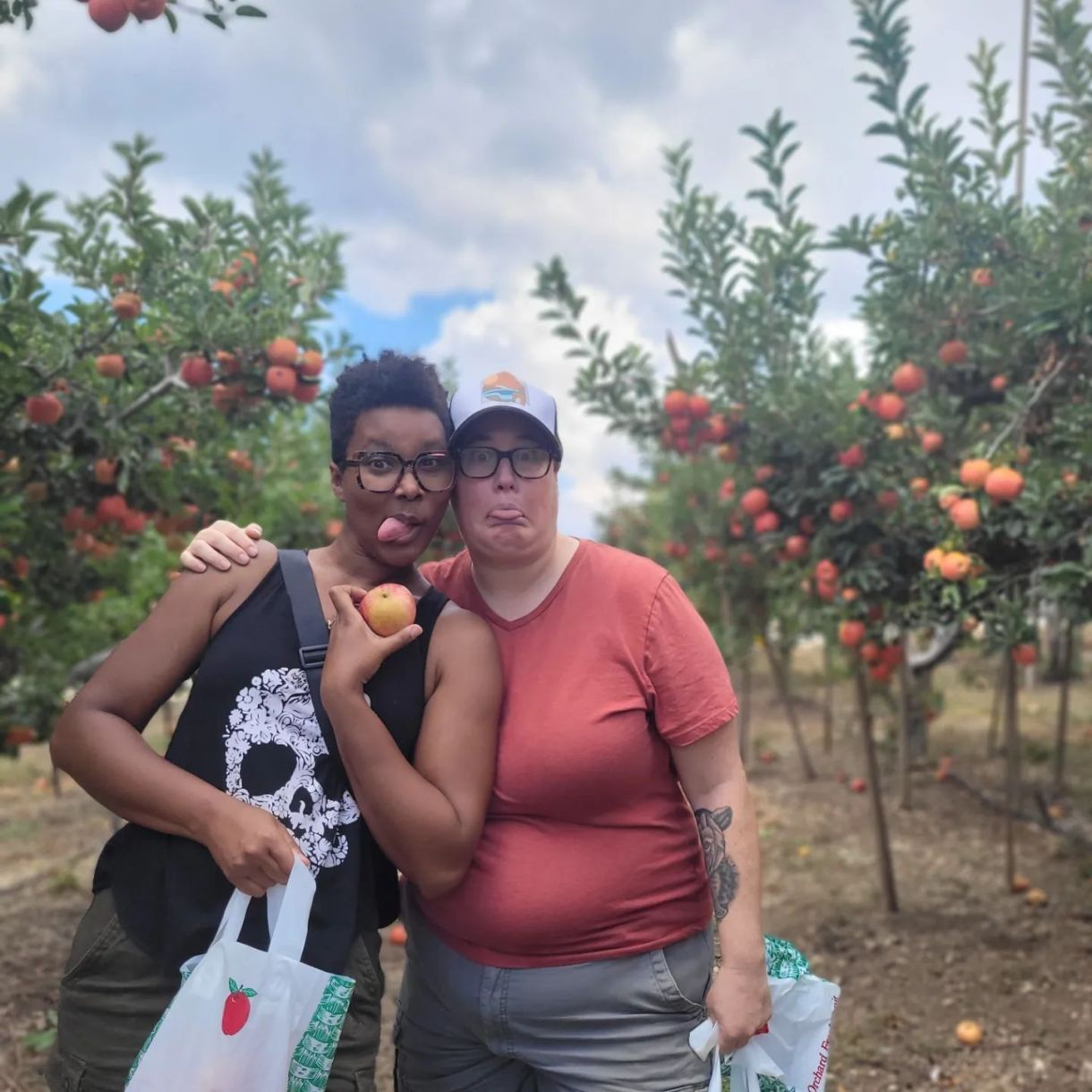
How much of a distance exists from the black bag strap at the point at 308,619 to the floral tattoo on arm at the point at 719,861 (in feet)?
2.31

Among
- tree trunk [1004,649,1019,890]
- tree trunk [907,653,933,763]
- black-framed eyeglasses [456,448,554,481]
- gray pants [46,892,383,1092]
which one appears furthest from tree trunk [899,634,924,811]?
gray pants [46,892,383,1092]

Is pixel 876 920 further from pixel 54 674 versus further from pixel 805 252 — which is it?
pixel 54 674

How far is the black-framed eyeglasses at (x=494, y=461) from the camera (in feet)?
5.76

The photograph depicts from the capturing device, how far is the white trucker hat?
68.2 inches

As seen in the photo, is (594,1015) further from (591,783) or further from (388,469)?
(388,469)

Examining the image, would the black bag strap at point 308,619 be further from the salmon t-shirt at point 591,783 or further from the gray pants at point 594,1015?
the gray pants at point 594,1015

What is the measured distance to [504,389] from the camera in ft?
5.77

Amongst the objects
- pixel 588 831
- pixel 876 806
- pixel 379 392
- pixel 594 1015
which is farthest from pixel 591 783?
pixel 876 806

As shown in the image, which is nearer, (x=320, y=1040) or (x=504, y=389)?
(x=320, y=1040)

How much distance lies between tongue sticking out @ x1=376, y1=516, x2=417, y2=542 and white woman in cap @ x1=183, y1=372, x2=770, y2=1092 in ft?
0.42

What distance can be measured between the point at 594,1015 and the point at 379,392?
3.76 ft

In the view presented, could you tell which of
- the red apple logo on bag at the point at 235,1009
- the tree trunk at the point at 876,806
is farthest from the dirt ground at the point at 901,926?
the red apple logo on bag at the point at 235,1009

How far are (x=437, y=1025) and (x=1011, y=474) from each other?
110 inches

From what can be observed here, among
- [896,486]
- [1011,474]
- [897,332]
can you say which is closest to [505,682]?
[1011,474]
